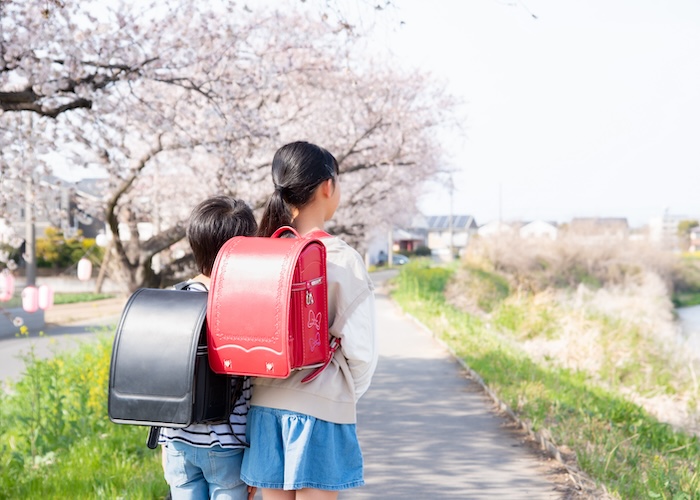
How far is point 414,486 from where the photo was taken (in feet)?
16.4

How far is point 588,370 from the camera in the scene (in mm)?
10984

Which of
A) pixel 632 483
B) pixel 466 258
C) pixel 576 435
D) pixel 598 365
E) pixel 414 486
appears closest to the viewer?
pixel 632 483

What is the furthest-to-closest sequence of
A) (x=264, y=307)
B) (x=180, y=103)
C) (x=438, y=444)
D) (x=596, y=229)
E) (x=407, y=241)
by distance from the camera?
(x=407, y=241) < (x=596, y=229) < (x=180, y=103) < (x=438, y=444) < (x=264, y=307)

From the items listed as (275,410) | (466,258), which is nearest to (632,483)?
(275,410)

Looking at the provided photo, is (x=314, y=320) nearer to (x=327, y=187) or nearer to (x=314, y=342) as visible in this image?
(x=314, y=342)

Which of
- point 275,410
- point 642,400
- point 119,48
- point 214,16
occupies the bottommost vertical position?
point 642,400

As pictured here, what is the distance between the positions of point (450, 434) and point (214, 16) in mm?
5307

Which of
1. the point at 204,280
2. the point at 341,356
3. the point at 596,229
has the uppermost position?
the point at 596,229

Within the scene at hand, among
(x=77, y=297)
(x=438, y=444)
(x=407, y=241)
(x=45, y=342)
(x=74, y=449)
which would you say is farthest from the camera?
(x=407, y=241)

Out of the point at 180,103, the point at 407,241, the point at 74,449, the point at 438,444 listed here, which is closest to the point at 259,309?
the point at 74,449

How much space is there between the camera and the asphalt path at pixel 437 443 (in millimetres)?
4934

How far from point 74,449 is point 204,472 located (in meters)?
3.36

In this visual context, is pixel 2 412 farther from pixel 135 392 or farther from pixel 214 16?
pixel 135 392

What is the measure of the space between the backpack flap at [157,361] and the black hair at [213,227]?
278 mm
